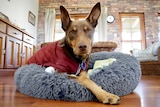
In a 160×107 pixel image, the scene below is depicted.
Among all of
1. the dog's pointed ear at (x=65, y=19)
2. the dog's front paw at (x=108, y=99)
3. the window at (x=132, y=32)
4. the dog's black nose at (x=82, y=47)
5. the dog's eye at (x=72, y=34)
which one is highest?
the window at (x=132, y=32)

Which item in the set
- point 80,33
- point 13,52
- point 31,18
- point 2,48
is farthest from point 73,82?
point 31,18

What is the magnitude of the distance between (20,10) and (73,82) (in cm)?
396

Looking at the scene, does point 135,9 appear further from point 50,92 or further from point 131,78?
point 50,92

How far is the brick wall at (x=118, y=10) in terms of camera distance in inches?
229

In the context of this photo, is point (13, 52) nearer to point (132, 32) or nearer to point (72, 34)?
point (72, 34)

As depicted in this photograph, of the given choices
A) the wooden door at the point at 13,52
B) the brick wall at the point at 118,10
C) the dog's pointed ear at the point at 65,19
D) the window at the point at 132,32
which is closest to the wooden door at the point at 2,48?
the wooden door at the point at 13,52

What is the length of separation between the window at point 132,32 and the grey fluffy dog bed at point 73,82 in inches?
177

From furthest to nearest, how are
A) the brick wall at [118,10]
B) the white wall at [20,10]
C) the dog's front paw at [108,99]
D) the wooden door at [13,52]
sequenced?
1. the brick wall at [118,10]
2. the white wall at [20,10]
3. the wooden door at [13,52]
4. the dog's front paw at [108,99]

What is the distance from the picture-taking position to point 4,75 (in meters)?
2.83

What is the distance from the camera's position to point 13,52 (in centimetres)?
308

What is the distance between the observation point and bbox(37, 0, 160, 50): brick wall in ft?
19.1

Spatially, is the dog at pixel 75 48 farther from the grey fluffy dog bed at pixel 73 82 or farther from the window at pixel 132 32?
the window at pixel 132 32

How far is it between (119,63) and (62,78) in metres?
0.50

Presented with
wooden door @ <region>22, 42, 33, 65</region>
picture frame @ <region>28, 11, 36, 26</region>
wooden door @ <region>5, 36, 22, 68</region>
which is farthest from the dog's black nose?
picture frame @ <region>28, 11, 36, 26</region>
